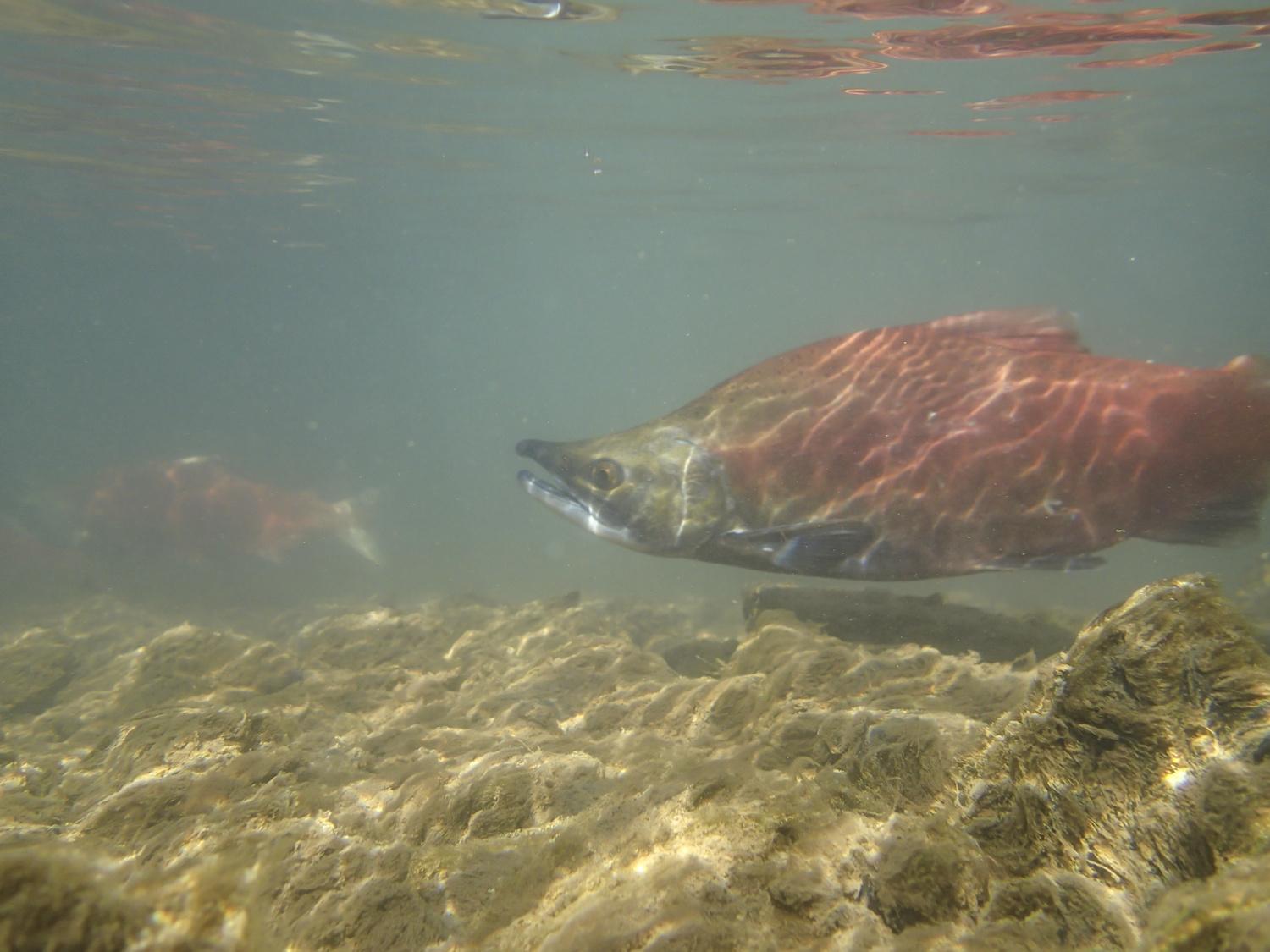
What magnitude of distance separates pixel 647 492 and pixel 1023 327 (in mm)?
2999

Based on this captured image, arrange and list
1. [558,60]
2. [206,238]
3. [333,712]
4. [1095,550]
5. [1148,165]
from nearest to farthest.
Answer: [1095,550], [333,712], [558,60], [1148,165], [206,238]

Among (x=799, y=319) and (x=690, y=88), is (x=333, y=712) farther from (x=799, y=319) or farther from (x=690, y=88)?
(x=799, y=319)

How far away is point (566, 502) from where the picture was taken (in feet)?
17.0

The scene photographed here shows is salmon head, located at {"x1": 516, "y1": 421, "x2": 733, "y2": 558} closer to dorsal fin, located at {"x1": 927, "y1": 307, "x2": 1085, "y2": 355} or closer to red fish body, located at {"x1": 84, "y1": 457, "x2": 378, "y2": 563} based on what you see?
dorsal fin, located at {"x1": 927, "y1": 307, "x2": 1085, "y2": 355}

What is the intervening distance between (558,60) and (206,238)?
28682mm

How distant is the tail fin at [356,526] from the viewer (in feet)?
53.1

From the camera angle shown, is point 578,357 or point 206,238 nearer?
point 206,238

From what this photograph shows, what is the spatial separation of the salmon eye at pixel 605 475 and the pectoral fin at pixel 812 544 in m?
1.11

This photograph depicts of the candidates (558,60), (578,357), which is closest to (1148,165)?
(558,60)

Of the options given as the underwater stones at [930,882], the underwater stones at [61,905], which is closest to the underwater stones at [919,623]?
the underwater stones at [930,882]

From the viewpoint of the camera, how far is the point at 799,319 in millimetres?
104812

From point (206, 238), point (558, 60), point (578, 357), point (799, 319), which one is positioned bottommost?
point (578, 357)

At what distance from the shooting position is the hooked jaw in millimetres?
5074

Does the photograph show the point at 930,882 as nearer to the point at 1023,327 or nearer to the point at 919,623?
the point at 919,623
